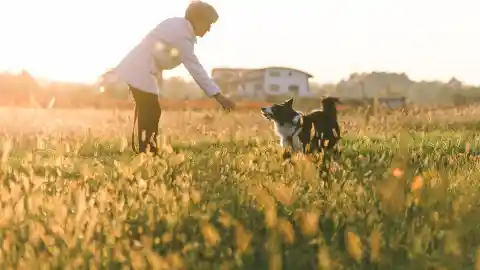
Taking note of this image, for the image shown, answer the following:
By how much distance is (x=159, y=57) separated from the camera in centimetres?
701

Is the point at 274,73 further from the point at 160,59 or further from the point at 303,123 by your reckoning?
the point at 160,59

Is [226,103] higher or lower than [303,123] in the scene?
higher

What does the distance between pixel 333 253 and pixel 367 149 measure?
631 centimetres

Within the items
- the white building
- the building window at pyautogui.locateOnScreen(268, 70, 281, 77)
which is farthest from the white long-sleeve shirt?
the building window at pyautogui.locateOnScreen(268, 70, 281, 77)

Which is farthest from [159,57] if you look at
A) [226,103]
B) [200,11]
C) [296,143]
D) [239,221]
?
[239,221]

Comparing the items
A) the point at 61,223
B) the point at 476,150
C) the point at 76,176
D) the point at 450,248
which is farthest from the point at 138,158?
the point at 476,150

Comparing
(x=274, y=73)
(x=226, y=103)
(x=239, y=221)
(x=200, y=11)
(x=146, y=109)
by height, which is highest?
(x=274, y=73)

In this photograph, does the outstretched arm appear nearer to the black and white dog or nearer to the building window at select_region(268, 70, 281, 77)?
the black and white dog

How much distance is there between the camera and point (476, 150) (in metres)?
8.87

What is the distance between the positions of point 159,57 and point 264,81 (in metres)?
75.5

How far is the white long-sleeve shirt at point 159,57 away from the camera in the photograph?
6.59 m

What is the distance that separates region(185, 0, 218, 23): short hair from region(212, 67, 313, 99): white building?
72775mm

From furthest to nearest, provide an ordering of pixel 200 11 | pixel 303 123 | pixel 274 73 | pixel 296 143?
pixel 274 73 < pixel 303 123 < pixel 296 143 < pixel 200 11

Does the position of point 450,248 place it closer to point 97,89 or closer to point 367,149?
point 97,89
